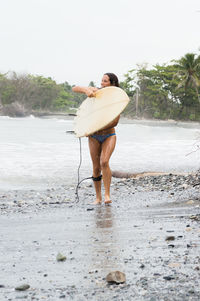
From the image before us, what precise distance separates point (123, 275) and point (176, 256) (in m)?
0.57

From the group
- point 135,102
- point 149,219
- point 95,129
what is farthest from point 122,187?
point 135,102

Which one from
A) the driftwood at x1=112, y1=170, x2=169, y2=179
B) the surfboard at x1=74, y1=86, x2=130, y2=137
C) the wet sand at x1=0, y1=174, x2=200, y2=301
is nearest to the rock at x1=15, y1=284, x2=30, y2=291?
the wet sand at x1=0, y1=174, x2=200, y2=301

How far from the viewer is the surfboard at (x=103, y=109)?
5934 mm

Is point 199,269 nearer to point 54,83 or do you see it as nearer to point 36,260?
point 36,260

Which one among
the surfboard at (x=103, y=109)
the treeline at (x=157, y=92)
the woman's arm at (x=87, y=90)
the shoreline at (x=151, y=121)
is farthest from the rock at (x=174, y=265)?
the shoreline at (x=151, y=121)

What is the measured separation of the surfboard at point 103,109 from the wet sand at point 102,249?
101 centimetres

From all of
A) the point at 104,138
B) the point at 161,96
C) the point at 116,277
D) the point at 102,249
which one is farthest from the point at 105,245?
the point at 161,96

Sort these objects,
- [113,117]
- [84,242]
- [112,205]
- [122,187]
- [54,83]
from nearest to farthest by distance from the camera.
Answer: [84,242], [113,117], [112,205], [122,187], [54,83]

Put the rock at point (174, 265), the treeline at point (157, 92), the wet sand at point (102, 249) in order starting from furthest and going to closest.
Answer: the treeline at point (157, 92), the rock at point (174, 265), the wet sand at point (102, 249)

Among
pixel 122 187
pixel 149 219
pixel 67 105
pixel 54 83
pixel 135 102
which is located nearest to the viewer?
pixel 149 219

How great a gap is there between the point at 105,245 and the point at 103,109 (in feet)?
8.71

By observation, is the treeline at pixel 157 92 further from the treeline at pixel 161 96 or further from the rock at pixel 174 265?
the rock at pixel 174 265

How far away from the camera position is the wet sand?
8.93 feet

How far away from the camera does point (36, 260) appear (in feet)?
11.2
